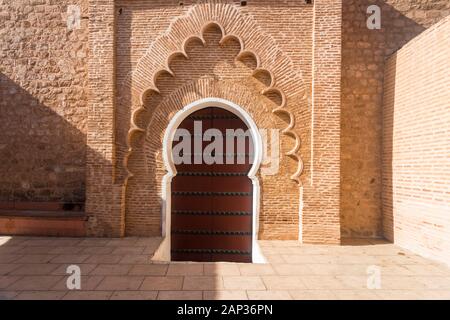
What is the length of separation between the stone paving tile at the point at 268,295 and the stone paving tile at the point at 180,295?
A: 0.64 meters

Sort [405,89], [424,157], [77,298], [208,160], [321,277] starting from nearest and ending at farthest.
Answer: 1. [77,298]
2. [321,277]
3. [424,157]
4. [405,89]
5. [208,160]

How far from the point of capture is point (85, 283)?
4.25 meters

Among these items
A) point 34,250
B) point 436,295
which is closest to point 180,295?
point 436,295

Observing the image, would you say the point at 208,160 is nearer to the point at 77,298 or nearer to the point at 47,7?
the point at 77,298

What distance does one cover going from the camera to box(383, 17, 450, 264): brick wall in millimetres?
5242

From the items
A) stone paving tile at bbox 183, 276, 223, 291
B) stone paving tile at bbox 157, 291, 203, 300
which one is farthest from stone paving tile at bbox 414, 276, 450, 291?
stone paving tile at bbox 157, 291, 203, 300

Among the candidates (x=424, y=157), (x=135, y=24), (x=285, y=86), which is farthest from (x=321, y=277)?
(x=135, y=24)

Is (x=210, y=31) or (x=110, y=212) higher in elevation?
(x=210, y=31)

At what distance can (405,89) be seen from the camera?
20.6 feet

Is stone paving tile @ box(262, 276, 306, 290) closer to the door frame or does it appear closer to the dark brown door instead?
the door frame

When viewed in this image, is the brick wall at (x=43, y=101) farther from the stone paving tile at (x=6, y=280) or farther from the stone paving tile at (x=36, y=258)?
the stone paving tile at (x=6, y=280)

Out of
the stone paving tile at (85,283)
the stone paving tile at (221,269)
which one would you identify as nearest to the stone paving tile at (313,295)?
the stone paving tile at (221,269)

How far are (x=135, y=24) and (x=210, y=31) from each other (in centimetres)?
157

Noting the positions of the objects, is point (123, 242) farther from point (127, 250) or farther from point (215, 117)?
point (215, 117)
